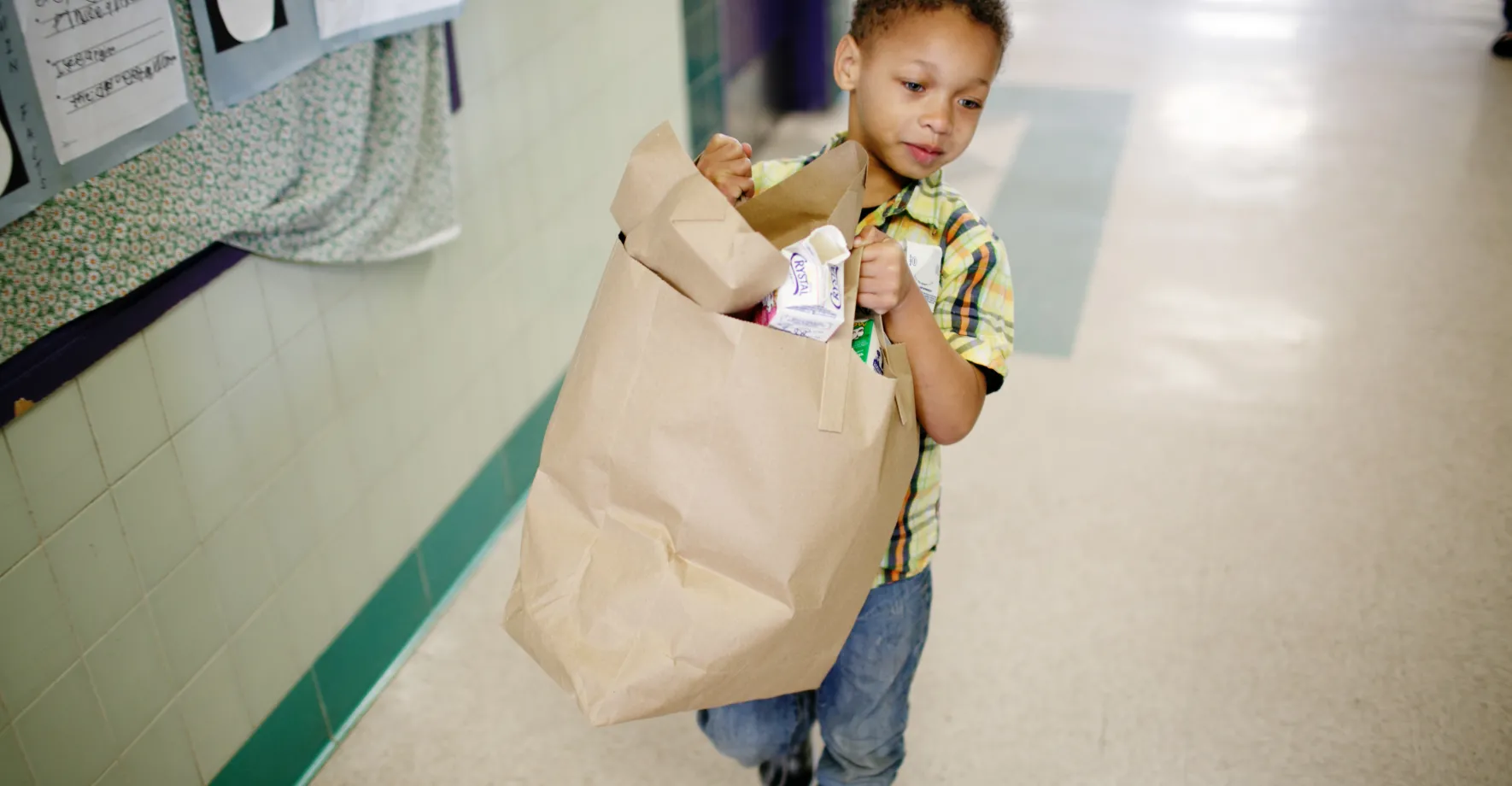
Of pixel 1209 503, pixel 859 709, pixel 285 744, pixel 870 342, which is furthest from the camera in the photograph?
pixel 1209 503

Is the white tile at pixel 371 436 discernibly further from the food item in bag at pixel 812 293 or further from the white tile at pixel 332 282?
the food item in bag at pixel 812 293

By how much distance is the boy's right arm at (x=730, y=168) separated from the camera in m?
1.15

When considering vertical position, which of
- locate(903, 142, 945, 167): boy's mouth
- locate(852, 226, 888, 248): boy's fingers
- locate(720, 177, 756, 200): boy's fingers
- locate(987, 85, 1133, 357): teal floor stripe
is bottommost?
locate(987, 85, 1133, 357): teal floor stripe

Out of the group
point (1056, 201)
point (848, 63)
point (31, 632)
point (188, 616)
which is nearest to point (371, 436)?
point (188, 616)

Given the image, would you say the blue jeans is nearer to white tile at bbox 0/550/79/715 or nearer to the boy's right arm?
the boy's right arm

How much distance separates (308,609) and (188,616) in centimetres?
25

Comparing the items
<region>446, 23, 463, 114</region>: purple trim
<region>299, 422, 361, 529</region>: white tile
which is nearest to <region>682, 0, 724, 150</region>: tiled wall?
<region>446, 23, 463, 114</region>: purple trim

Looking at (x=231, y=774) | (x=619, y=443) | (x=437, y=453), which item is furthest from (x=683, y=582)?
(x=437, y=453)

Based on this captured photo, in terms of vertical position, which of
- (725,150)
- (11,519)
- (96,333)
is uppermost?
(725,150)

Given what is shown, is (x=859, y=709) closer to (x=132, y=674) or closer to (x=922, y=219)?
(x=922, y=219)

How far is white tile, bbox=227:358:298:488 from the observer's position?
5.27 ft

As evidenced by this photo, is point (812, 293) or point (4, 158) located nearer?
point (812, 293)

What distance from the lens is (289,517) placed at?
1727 mm

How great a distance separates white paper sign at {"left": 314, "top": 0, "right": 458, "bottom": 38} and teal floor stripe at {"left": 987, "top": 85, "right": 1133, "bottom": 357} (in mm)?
1561
